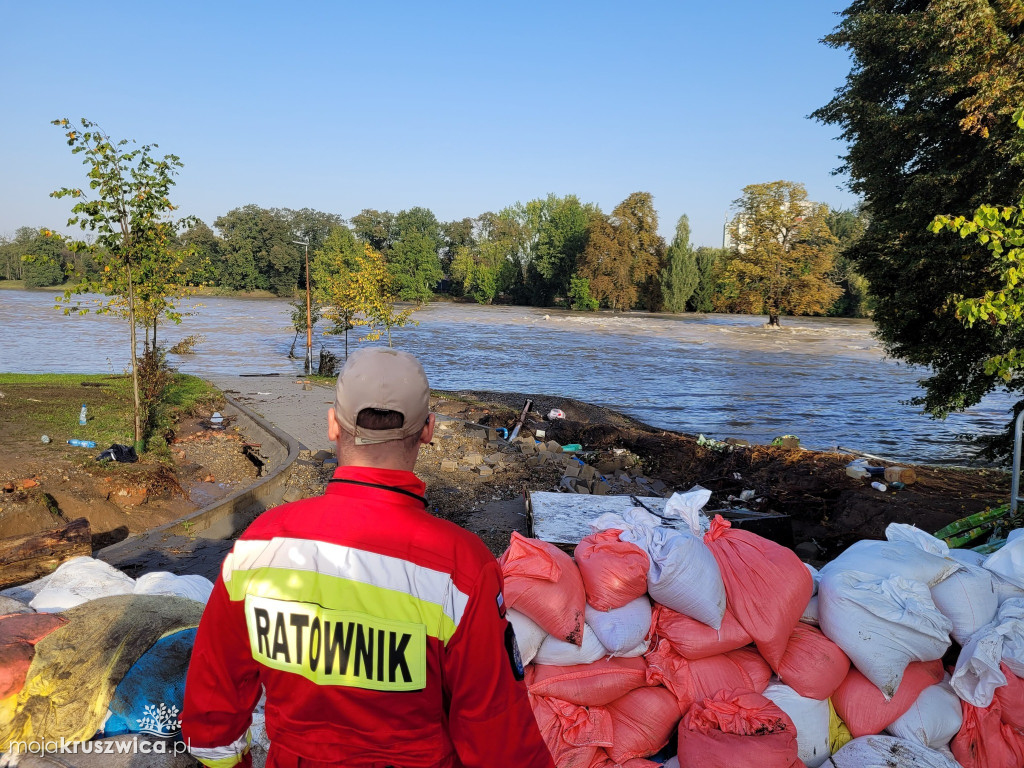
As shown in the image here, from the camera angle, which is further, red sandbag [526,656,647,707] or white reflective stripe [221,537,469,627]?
red sandbag [526,656,647,707]

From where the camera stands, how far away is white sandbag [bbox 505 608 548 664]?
297 centimetres

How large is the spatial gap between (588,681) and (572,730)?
21cm

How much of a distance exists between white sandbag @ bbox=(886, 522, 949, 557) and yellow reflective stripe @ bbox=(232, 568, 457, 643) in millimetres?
2895

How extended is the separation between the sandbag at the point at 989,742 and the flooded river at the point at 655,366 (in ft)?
35.1

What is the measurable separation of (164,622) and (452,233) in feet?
318

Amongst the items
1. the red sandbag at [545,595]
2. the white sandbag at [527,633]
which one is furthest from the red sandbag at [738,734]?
the white sandbag at [527,633]

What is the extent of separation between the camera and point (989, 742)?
2914 mm

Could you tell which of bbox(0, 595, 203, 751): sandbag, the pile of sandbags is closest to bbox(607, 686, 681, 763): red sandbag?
the pile of sandbags

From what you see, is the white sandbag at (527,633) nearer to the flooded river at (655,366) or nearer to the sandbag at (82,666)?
the sandbag at (82,666)

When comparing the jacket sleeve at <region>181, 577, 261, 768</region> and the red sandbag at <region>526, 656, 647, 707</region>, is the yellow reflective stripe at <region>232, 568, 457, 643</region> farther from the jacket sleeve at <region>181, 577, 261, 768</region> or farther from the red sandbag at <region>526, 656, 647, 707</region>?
the red sandbag at <region>526, 656, 647, 707</region>

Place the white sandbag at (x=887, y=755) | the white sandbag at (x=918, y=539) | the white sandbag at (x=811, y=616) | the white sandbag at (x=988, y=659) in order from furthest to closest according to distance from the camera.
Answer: the white sandbag at (x=918, y=539) → the white sandbag at (x=811, y=616) → the white sandbag at (x=988, y=659) → the white sandbag at (x=887, y=755)

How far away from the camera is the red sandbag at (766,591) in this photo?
3.02 metres

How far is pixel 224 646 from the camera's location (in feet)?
5.06

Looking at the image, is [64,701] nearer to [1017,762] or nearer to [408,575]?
[408,575]
